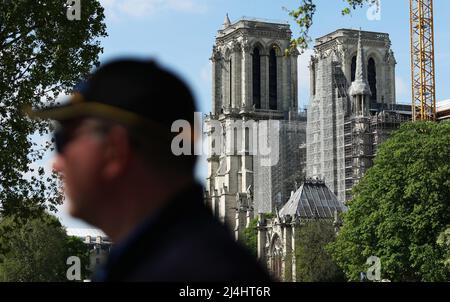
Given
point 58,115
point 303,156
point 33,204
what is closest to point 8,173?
point 33,204

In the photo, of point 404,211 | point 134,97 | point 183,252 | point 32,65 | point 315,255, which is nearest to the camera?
point 183,252

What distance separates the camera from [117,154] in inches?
120

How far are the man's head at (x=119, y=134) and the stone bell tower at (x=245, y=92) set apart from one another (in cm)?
13902

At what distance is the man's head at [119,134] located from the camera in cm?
305

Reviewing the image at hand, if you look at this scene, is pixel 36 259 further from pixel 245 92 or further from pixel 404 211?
pixel 245 92

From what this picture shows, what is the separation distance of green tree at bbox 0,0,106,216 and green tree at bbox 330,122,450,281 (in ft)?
94.0

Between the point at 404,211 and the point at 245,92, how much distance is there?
89150 millimetres

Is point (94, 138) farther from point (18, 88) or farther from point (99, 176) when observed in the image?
point (18, 88)

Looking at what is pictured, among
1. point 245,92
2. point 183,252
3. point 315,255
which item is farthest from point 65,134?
point 245,92

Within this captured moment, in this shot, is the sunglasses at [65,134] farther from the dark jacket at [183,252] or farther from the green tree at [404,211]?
the green tree at [404,211]

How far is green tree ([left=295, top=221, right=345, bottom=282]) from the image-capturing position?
7519 cm

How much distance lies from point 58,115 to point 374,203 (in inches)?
2262

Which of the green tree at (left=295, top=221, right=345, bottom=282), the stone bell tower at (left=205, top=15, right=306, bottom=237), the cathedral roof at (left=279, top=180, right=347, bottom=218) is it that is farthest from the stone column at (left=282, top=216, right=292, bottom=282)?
the stone bell tower at (left=205, top=15, right=306, bottom=237)

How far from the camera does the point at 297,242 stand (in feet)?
297
